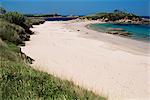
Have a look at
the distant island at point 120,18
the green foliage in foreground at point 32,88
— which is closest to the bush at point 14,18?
the green foliage in foreground at point 32,88

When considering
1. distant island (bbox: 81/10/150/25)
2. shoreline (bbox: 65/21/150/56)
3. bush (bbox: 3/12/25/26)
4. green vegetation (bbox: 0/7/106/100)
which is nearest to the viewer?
green vegetation (bbox: 0/7/106/100)

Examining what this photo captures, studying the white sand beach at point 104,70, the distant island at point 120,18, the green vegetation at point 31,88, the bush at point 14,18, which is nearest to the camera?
the green vegetation at point 31,88

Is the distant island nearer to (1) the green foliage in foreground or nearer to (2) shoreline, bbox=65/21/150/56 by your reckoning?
(2) shoreline, bbox=65/21/150/56

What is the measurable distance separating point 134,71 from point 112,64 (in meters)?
1.74

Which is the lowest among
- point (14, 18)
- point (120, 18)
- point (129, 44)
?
point (120, 18)

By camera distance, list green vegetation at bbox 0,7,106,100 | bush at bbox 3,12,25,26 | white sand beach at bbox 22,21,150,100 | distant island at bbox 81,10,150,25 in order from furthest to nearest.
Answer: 1. distant island at bbox 81,10,150,25
2. bush at bbox 3,12,25,26
3. white sand beach at bbox 22,21,150,100
4. green vegetation at bbox 0,7,106,100

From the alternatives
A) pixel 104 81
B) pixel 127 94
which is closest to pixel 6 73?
pixel 127 94

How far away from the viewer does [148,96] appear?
1276 cm

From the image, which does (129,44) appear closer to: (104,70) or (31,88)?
(104,70)

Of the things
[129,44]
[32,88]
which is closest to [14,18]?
[129,44]

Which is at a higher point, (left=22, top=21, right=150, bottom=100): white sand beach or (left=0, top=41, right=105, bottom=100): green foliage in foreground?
(left=0, top=41, right=105, bottom=100): green foliage in foreground

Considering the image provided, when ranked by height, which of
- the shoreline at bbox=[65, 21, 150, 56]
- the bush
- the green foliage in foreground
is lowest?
the shoreline at bbox=[65, 21, 150, 56]

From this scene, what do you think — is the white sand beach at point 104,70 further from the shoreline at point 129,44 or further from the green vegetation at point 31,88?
the shoreline at point 129,44

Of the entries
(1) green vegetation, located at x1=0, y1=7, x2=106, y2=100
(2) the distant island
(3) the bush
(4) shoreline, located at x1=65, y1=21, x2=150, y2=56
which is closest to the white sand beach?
(1) green vegetation, located at x1=0, y1=7, x2=106, y2=100
